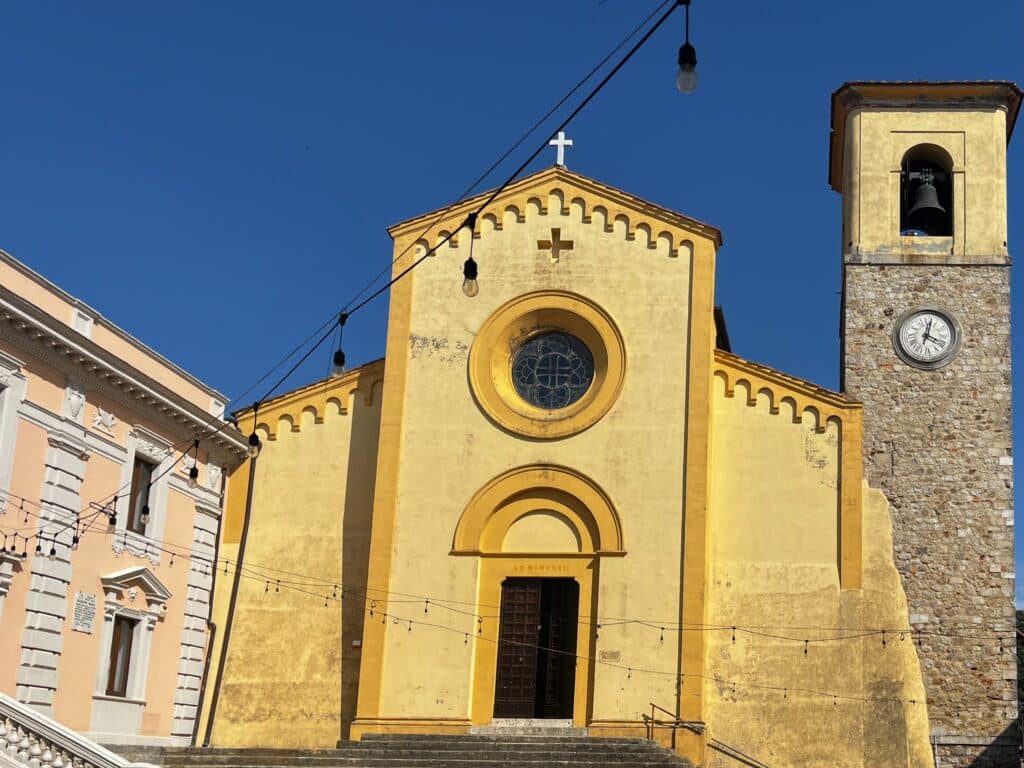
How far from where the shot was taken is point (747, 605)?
24.5 metres

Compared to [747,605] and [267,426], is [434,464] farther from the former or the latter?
[747,605]

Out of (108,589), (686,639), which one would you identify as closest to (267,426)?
(108,589)

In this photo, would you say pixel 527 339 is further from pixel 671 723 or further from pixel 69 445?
pixel 69 445

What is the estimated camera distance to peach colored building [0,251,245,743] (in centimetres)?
2055

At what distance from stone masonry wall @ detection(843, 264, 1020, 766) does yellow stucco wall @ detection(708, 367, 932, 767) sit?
1295mm

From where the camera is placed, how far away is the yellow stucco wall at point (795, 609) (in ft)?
77.4

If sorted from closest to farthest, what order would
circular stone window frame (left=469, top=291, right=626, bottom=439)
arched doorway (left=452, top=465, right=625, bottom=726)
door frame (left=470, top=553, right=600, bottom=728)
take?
door frame (left=470, top=553, right=600, bottom=728)
arched doorway (left=452, top=465, right=625, bottom=726)
circular stone window frame (left=469, top=291, right=626, bottom=439)

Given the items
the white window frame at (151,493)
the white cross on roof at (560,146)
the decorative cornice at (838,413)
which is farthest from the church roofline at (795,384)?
the white window frame at (151,493)

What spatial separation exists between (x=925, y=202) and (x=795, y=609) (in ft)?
27.9

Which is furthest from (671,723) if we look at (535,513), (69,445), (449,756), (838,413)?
(69,445)

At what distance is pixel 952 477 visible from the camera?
85.4 ft

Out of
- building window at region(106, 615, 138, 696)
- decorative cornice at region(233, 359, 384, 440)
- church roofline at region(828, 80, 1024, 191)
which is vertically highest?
church roofline at region(828, 80, 1024, 191)

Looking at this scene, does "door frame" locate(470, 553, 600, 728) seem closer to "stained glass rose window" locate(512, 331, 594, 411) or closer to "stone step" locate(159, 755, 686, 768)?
"stone step" locate(159, 755, 686, 768)

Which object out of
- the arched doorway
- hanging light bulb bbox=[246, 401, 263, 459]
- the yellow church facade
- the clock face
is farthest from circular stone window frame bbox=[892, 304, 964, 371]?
hanging light bulb bbox=[246, 401, 263, 459]
